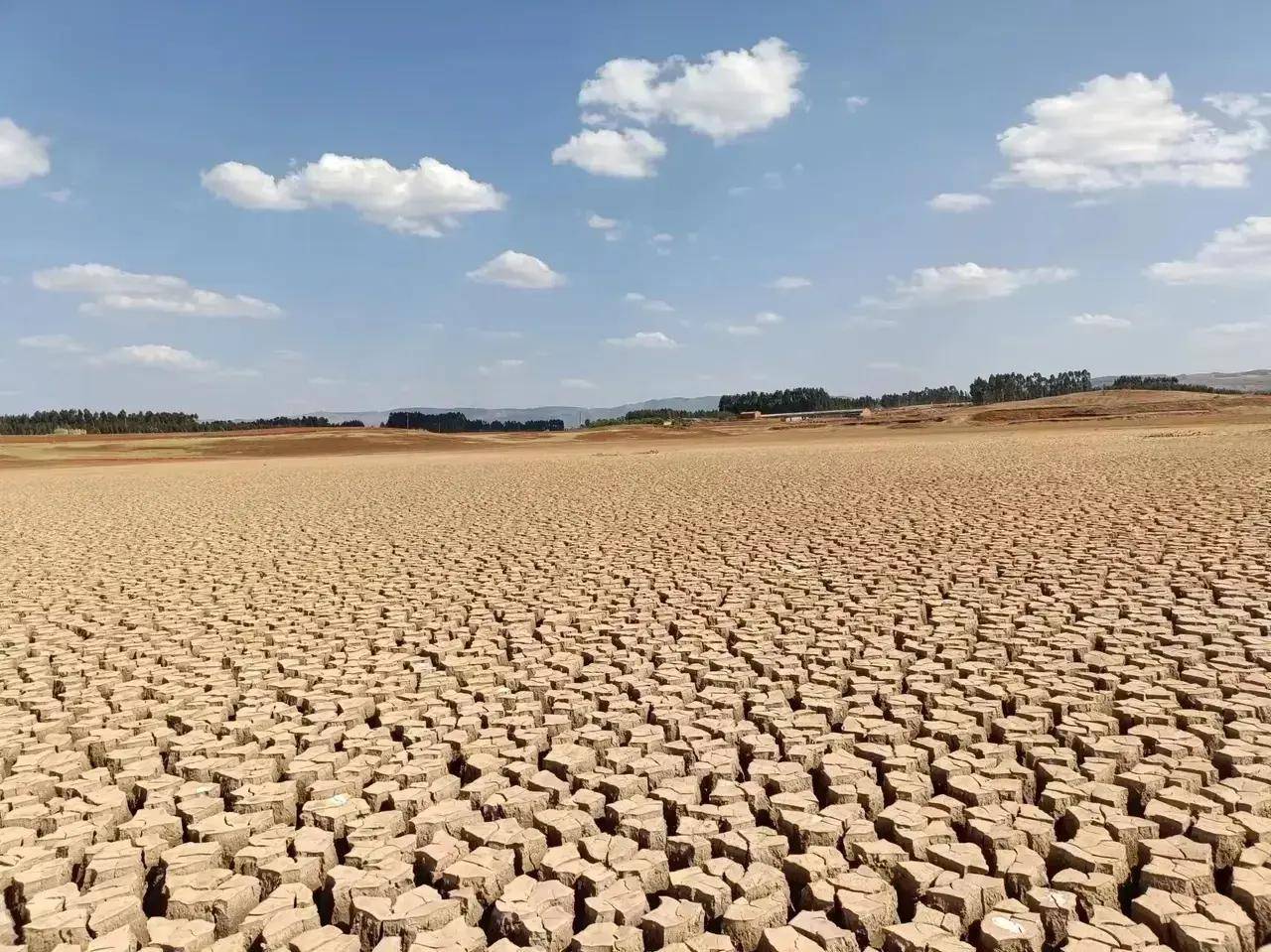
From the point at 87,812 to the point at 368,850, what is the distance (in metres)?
Result: 1.33

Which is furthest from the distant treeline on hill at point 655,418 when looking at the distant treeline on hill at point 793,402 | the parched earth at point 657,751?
the parched earth at point 657,751

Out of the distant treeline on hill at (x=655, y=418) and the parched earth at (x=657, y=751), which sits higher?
the distant treeline on hill at (x=655, y=418)

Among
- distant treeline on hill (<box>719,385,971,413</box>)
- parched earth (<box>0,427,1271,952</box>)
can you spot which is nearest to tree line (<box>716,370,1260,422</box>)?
distant treeline on hill (<box>719,385,971,413</box>)

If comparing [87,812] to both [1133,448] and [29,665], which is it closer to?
[29,665]

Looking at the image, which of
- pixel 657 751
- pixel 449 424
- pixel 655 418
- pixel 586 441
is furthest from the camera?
pixel 449 424

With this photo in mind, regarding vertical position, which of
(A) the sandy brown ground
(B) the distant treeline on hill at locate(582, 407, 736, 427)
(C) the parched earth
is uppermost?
(B) the distant treeline on hill at locate(582, 407, 736, 427)

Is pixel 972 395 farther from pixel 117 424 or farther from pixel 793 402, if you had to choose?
pixel 117 424

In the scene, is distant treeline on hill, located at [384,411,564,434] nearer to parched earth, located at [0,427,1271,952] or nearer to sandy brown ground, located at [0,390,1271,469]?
sandy brown ground, located at [0,390,1271,469]

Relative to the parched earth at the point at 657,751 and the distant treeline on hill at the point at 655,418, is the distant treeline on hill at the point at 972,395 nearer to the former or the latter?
the distant treeline on hill at the point at 655,418

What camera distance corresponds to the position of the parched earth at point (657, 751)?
2.75m

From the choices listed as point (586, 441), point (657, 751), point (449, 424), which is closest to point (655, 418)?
point (449, 424)

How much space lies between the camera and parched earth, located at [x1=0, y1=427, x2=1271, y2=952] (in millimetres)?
2752

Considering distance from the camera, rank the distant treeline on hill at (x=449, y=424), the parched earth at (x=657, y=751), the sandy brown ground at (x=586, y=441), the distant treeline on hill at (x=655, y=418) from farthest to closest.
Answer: the distant treeline on hill at (x=449, y=424) → the distant treeline on hill at (x=655, y=418) → the sandy brown ground at (x=586, y=441) → the parched earth at (x=657, y=751)

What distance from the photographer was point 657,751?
12.8 ft
